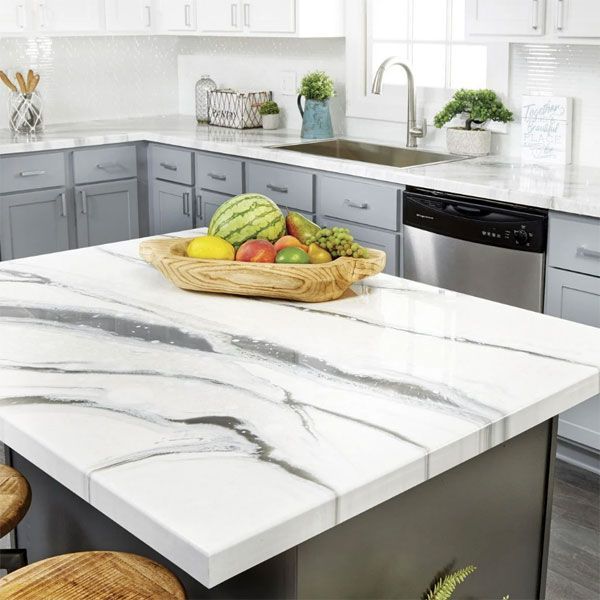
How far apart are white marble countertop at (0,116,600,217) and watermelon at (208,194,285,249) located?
1.33 m

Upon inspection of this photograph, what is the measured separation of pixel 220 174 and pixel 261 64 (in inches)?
39.2

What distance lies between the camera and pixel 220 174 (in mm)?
4734

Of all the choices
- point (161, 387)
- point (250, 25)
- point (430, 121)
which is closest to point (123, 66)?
point (250, 25)

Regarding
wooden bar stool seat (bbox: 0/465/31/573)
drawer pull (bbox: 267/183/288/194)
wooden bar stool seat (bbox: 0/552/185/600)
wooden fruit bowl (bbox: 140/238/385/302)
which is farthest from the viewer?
drawer pull (bbox: 267/183/288/194)

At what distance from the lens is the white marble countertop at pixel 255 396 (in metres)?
1.26

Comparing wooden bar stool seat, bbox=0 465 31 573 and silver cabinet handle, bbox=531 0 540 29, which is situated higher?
silver cabinet handle, bbox=531 0 540 29

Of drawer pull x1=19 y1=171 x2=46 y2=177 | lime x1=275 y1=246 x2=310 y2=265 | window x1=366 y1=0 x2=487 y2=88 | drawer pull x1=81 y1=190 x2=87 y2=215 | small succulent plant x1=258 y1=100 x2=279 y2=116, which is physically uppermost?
window x1=366 y1=0 x2=487 y2=88

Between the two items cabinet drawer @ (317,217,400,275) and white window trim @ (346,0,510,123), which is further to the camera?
white window trim @ (346,0,510,123)

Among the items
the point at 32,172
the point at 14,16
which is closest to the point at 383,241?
the point at 32,172

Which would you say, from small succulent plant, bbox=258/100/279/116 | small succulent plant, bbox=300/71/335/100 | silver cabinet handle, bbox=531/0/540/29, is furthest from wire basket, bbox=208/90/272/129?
silver cabinet handle, bbox=531/0/540/29

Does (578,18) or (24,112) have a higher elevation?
(578,18)

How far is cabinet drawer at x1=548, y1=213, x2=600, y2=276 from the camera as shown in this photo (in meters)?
3.19

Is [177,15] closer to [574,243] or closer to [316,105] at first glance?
[316,105]

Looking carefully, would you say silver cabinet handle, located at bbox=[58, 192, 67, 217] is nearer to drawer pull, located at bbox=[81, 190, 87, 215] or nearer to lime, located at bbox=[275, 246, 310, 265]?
drawer pull, located at bbox=[81, 190, 87, 215]
